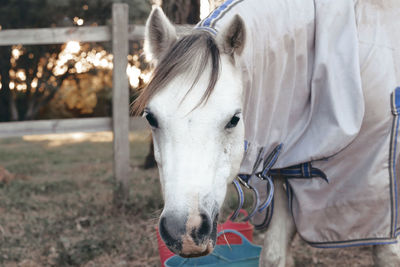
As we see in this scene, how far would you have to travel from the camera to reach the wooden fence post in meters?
4.56

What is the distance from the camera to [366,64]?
215 cm

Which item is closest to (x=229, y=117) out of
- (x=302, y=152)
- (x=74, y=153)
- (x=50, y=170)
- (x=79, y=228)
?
(x=302, y=152)

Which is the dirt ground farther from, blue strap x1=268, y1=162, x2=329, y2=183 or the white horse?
blue strap x1=268, y1=162, x2=329, y2=183

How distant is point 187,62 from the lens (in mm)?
1777

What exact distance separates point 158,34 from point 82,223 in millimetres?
2727

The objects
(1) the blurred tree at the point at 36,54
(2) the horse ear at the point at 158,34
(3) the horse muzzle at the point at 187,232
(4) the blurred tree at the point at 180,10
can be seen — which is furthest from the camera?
(1) the blurred tree at the point at 36,54

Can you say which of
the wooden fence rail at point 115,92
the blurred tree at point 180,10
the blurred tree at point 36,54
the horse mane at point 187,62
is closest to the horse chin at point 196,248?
the horse mane at point 187,62

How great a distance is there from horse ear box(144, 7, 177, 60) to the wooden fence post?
2.59m

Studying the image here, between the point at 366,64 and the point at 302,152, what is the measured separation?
1.70 ft

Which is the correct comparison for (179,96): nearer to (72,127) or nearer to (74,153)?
(72,127)

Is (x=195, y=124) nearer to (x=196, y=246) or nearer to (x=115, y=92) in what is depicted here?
(x=196, y=246)

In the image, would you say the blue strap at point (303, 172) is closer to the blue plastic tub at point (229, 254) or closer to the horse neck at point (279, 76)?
the horse neck at point (279, 76)

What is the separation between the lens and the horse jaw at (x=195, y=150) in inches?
61.5

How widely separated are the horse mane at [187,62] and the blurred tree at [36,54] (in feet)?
21.8
